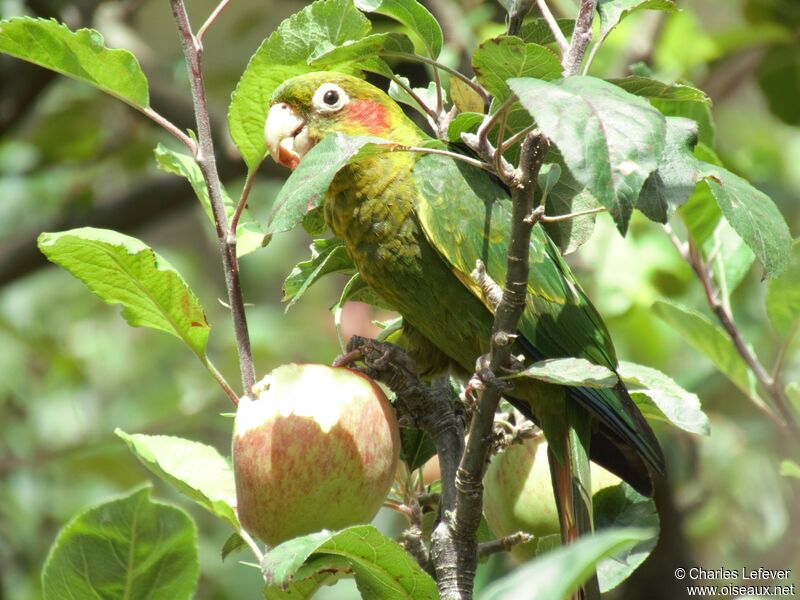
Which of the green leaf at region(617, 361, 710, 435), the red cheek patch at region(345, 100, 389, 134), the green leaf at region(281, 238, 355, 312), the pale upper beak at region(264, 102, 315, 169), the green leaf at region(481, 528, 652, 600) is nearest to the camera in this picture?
the green leaf at region(481, 528, 652, 600)

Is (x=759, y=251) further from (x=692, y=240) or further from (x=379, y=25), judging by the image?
(x=379, y=25)

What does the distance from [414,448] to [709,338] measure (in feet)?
1.55

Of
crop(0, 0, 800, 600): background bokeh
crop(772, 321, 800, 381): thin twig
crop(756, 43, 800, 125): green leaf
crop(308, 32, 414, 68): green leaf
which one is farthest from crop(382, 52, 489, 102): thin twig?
crop(756, 43, 800, 125): green leaf

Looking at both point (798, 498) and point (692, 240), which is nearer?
point (692, 240)

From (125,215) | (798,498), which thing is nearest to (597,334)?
(798,498)

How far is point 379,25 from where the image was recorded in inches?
91.3

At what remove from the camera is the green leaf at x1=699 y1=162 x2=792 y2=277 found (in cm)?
85

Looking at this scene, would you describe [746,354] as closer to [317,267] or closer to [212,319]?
[317,267]

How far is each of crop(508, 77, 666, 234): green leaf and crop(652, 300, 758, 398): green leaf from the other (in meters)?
0.69

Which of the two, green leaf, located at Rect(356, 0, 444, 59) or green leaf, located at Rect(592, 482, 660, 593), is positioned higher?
green leaf, located at Rect(356, 0, 444, 59)

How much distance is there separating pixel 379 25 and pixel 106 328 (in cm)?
134

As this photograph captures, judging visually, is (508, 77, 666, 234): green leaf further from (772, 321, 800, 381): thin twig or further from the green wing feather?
(772, 321, 800, 381): thin twig

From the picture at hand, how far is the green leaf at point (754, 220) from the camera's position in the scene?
0.85 meters

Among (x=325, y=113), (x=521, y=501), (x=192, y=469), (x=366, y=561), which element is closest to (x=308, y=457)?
(x=366, y=561)
